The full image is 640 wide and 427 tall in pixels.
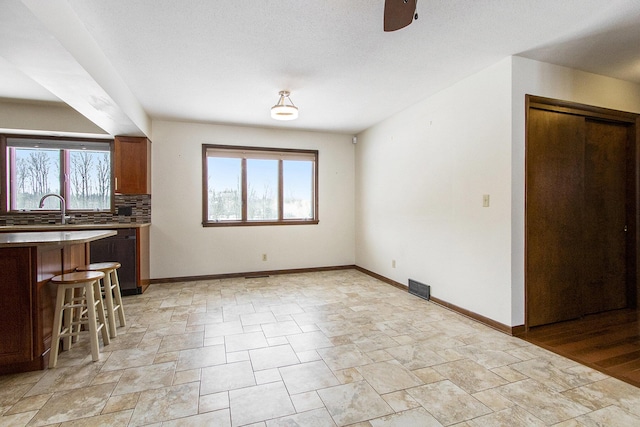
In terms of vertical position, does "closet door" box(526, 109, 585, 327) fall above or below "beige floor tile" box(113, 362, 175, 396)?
above

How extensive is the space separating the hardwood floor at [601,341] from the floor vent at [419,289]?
1158mm

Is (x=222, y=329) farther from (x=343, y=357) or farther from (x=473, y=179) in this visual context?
(x=473, y=179)

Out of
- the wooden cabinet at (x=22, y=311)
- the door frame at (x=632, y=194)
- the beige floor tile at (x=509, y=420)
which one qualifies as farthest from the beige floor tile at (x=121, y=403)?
the door frame at (x=632, y=194)

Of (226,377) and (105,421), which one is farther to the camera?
(226,377)

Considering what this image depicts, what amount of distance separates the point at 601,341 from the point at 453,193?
1834 millimetres

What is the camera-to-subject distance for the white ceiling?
2.13 metres

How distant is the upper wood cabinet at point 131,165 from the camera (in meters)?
4.50

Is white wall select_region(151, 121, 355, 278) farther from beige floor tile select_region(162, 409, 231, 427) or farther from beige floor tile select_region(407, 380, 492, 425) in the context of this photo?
beige floor tile select_region(407, 380, 492, 425)

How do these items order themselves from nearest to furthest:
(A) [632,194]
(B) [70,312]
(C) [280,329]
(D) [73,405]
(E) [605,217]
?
(D) [73,405] < (B) [70,312] < (C) [280,329] < (E) [605,217] < (A) [632,194]

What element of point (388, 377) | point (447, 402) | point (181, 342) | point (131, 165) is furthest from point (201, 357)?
point (131, 165)

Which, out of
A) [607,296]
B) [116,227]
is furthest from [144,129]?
[607,296]

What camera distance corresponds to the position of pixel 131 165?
14.9 ft

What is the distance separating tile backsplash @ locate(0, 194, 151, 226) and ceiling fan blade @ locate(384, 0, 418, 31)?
→ 4.52 m

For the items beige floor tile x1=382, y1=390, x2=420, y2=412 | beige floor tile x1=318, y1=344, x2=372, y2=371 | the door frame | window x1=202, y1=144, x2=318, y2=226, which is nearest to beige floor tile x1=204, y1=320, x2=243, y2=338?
beige floor tile x1=318, y1=344, x2=372, y2=371
